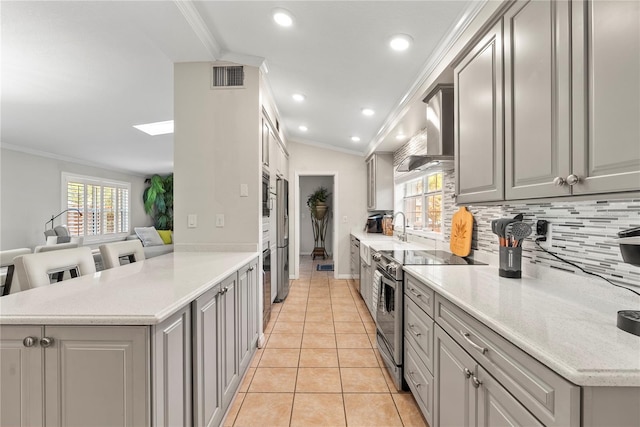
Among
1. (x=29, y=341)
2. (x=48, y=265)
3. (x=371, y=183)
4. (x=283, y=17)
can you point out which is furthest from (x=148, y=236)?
(x=29, y=341)

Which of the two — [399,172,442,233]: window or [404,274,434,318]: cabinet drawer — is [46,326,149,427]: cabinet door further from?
[399,172,442,233]: window

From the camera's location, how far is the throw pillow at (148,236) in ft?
20.5

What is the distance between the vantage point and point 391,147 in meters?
4.45

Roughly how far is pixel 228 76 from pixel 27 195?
4901 mm

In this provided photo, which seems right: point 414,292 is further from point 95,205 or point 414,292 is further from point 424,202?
point 95,205

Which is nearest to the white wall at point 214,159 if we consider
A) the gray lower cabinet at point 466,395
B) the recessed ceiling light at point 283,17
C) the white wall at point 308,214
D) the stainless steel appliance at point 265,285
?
the stainless steel appliance at point 265,285

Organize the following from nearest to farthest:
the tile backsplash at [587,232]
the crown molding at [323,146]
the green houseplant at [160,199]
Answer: the tile backsplash at [587,232] < the crown molding at [323,146] < the green houseplant at [160,199]

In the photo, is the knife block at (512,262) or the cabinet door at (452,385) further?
the knife block at (512,262)

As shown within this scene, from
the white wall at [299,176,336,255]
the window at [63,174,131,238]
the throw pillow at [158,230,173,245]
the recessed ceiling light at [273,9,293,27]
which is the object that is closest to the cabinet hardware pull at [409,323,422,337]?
the recessed ceiling light at [273,9,293,27]

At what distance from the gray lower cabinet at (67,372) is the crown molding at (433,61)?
7.37 feet

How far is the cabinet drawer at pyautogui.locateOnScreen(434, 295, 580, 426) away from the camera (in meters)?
0.73

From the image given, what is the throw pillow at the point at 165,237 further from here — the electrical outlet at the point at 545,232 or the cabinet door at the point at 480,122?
the electrical outlet at the point at 545,232

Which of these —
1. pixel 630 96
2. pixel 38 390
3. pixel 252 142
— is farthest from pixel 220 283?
pixel 630 96

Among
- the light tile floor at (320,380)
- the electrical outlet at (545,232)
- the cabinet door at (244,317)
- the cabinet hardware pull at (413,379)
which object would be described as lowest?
the light tile floor at (320,380)
